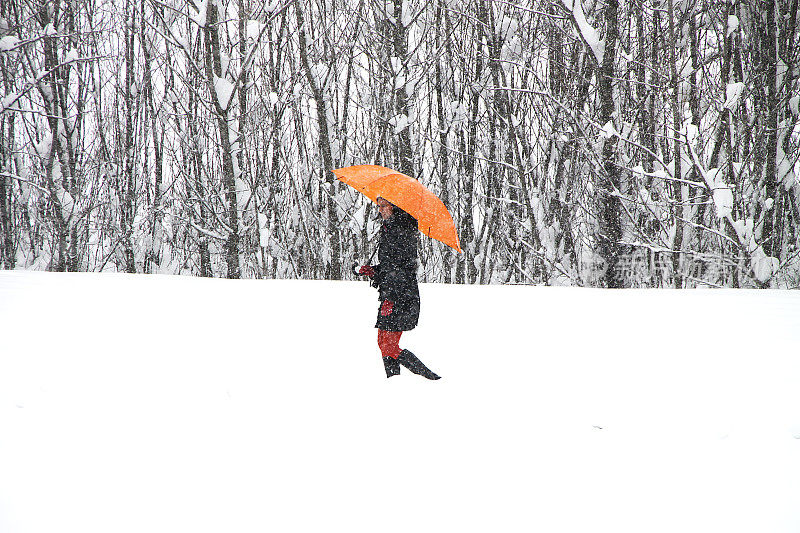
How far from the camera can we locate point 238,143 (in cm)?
939

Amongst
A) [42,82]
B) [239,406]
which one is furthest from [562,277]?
[42,82]

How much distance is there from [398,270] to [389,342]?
55 cm

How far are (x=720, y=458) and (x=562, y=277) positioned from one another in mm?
6758

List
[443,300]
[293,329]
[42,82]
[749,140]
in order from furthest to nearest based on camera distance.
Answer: [42,82] → [749,140] → [443,300] → [293,329]

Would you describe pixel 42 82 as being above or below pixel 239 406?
above

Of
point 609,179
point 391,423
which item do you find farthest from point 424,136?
point 391,423

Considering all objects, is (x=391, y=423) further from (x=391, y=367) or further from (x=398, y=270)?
(x=398, y=270)

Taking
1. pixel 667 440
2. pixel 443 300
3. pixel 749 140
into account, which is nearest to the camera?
pixel 667 440

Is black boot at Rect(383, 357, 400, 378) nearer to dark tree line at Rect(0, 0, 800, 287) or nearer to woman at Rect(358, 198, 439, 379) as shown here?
woman at Rect(358, 198, 439, 379)

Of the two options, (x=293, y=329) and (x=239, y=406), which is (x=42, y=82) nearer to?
(x=293, y=329)

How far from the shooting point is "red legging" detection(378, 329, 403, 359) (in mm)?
4020

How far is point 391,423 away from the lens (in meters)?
3.42

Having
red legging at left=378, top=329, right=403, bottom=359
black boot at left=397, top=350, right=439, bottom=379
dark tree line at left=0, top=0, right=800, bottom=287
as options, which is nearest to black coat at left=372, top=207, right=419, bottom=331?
red legging at left=378, top=329, right=403, bottom=359

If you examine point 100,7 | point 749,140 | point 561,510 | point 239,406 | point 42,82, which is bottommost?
point 561,510
